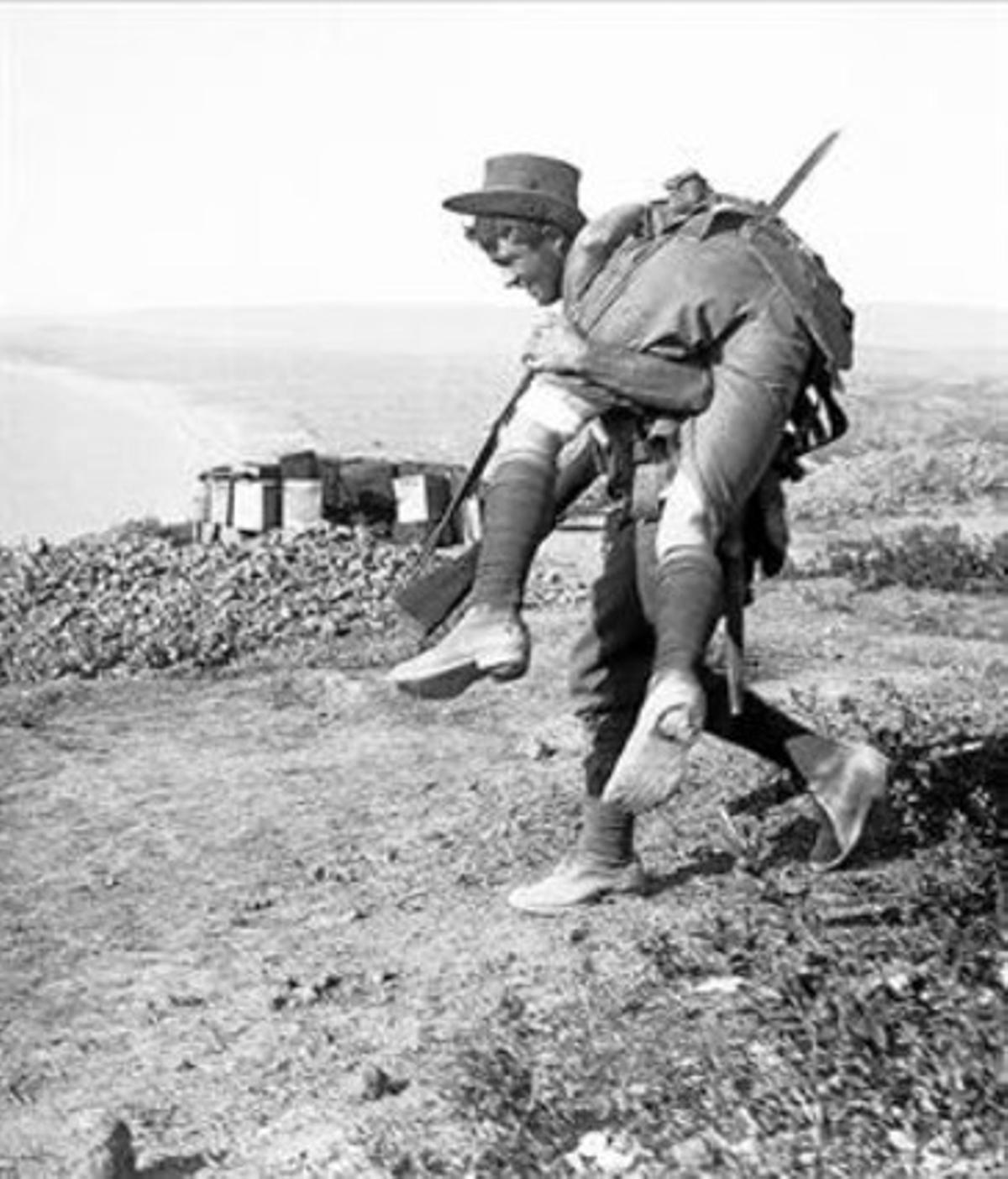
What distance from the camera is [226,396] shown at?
44.2m

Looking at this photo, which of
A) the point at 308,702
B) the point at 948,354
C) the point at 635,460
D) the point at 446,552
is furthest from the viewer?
the point at 948,354

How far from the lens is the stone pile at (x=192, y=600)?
10281 mm

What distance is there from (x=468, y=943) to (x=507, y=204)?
80.4 inches

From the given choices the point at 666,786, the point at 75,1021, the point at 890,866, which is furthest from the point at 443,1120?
the point at 890,866

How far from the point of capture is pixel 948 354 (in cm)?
6088

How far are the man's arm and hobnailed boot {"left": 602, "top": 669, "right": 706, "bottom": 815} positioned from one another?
74 cm

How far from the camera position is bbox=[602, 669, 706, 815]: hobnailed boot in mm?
4316

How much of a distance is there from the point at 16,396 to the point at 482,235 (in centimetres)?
3840

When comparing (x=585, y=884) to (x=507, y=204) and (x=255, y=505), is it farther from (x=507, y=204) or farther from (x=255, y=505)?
(x=255, y=505)

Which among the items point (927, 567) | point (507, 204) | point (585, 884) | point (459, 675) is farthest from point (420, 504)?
point (459, 675)

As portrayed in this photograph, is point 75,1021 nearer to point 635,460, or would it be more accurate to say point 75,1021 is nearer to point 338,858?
point 338,858

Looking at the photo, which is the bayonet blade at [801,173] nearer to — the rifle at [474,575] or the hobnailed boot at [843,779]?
the rifle at [474,575]

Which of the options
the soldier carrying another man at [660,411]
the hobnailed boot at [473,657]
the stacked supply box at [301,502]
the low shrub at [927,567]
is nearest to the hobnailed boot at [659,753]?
the soldier carrying another man at [660,411]

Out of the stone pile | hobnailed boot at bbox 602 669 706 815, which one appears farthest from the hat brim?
the stone pile
